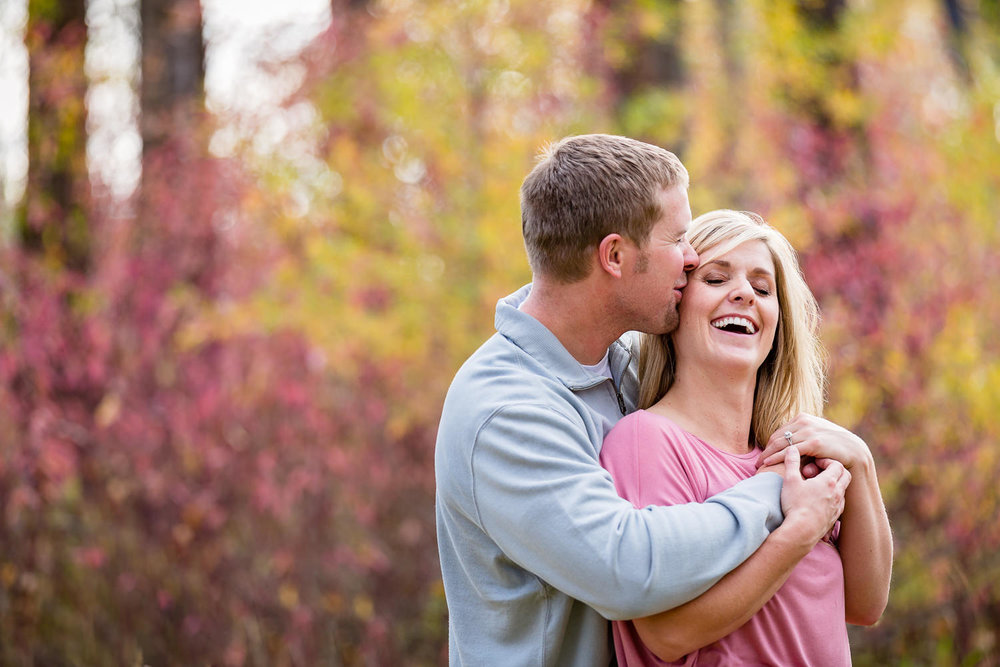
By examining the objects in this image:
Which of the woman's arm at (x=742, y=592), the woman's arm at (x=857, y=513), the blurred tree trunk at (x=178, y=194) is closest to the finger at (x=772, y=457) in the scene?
the woman's arm at (x=857, y=513)

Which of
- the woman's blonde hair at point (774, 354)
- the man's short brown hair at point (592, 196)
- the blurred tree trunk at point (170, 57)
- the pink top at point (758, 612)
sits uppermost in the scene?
the blurred tree trunk at point (170, 57)

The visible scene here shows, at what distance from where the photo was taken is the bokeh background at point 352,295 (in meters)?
5.72

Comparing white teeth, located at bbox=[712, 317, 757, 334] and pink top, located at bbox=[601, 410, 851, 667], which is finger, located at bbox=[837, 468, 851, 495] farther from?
white teeth, located at bbox=[712, 317, 757, 334]

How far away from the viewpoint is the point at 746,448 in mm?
2797

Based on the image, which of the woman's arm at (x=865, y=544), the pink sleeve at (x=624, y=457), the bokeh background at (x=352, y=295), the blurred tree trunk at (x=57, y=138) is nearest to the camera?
the pink sleeve at (x=624, y=457)

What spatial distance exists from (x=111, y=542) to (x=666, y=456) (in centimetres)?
467

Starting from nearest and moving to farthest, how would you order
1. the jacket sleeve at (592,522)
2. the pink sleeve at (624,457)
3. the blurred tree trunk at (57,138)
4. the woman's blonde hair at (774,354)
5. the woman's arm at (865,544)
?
the jacket sleeve at (592,522) → the pink sleeve at (624,457) → the woman's arm at (865,544) → the woman's blonde hair at (774,354) → the blurred tree trunk at (57,138)

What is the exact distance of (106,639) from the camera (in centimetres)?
588

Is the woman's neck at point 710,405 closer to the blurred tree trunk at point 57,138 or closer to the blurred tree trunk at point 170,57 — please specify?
the blurred tree trunk at point 57,138

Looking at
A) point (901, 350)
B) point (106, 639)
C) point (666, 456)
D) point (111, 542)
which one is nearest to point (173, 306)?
point (111, 542)

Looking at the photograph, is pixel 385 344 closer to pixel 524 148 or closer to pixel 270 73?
pixel 524 148

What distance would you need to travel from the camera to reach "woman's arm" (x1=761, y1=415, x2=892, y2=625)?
254 cm

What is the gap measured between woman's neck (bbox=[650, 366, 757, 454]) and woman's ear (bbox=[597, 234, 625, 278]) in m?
0.35

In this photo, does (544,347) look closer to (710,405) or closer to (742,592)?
(710,405)
